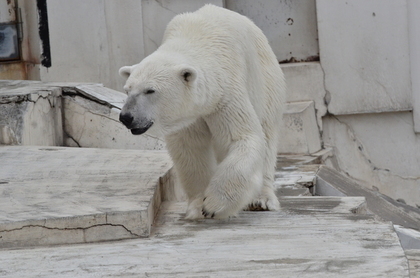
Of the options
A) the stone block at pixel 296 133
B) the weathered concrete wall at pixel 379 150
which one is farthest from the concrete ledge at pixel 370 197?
the weathered concrete wall at pixel 379 150

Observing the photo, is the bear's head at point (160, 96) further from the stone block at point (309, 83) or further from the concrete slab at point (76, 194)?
the stone block at point (309, 83)

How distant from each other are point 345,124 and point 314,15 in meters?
1.26

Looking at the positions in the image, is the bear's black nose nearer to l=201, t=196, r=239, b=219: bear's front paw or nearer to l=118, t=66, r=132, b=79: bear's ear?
l=118, t=66, r=132, b=79: bear's ear

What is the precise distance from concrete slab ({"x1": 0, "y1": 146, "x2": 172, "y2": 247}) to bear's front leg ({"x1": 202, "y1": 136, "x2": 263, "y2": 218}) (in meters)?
0.31

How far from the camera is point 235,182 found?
3.25 metres

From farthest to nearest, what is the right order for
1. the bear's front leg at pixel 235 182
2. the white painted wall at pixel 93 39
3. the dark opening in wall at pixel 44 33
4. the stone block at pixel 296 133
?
the dark opening in wall at pixel 44 33, the white painted wall at pixel 93 39, the stone block at pixel 296 133, the bear's front leg at pixel 235 182

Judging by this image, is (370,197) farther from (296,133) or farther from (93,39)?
(93,39)

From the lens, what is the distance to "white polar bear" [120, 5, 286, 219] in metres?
3.14

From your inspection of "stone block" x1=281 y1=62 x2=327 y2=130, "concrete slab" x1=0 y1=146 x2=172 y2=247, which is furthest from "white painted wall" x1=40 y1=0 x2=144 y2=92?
"concrete slab" x1=0 y1=146 x2=172 y2=247

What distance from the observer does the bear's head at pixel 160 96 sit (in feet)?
10.0

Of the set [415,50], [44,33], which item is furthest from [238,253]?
[44,33]

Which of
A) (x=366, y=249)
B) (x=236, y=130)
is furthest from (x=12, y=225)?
(x=366, y=249)

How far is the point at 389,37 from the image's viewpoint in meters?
7.11

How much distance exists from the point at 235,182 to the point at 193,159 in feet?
1.16
